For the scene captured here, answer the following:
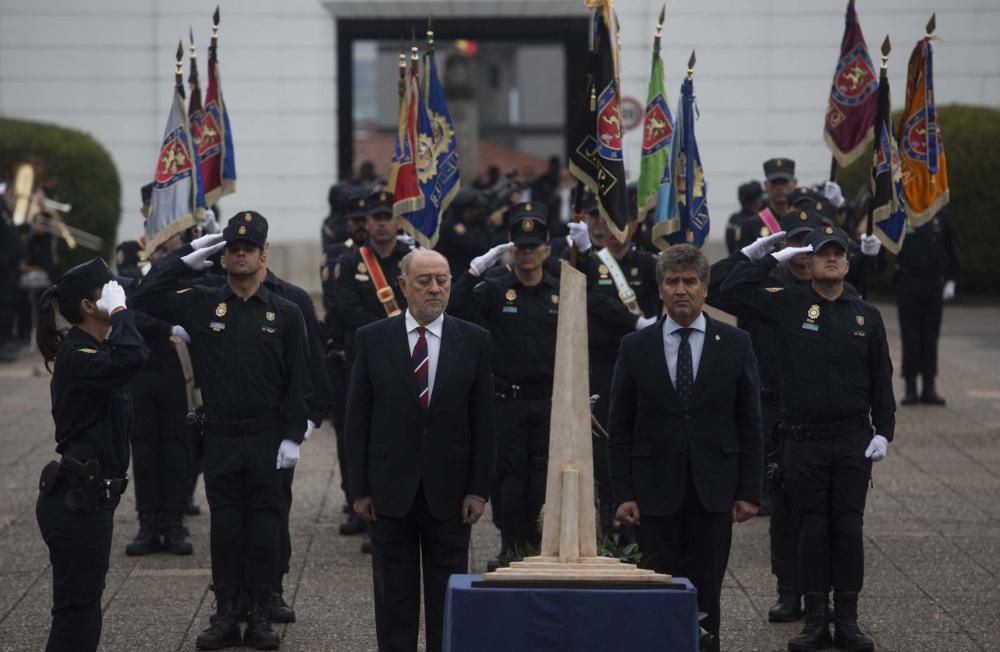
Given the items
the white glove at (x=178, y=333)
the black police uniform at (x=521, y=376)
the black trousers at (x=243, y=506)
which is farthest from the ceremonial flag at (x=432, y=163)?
the black trousers at (x=243, y=506)

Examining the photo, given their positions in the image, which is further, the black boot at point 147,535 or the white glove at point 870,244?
the black boot at point 147,535

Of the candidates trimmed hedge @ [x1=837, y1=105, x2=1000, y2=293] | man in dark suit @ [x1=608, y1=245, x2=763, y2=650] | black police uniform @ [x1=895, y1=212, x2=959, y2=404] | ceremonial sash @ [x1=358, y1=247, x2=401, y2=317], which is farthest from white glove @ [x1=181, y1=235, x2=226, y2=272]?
trimmed hedge @ [x1=837, y1=105, x2=1000, y2=293]

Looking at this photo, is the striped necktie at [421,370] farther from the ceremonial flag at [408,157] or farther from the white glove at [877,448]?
the ceremonial flag at [408,157]

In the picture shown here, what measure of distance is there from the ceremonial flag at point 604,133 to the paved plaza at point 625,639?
1.72 metres

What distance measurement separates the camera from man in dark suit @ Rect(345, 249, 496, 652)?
769 centimetres

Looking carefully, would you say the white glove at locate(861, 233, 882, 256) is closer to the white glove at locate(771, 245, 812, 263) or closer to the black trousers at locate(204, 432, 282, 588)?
the white glove at locate(771, 245, 812, 263)

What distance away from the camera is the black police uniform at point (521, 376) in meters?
9.94

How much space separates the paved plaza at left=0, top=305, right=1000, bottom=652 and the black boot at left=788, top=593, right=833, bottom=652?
0.48 ft

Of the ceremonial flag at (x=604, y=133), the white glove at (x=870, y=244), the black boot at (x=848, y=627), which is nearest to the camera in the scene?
the ceremonial flag at (x=604, y=133)

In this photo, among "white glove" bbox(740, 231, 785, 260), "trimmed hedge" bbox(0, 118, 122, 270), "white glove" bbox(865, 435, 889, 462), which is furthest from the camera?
"trimmed hedge" bbox(0, 118, 122, 270)

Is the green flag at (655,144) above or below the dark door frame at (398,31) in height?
below

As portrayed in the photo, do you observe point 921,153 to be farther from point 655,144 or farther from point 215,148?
point 215,148

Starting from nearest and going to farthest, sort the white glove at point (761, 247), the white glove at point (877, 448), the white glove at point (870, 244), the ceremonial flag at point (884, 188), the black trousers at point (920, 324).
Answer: the white glove at point (877, 448), the white glove at point (761, 247), the white glove at point (870, 244), the ceremonial flag at point (884, 188), the black trousers at point (920, 324)

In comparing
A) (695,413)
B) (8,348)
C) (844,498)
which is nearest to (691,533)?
(695,413)
